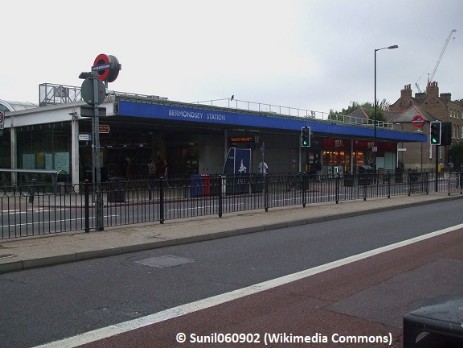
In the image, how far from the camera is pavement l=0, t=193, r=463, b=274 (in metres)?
8.56

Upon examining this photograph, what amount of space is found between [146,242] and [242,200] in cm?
623

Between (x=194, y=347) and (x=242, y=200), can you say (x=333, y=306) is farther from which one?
(x=242, y=200)

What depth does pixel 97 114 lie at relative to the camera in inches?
453

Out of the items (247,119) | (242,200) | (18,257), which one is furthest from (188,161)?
(18,257)

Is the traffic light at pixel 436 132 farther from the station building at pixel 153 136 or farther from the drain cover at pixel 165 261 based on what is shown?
the drain cover at pixel 165 261

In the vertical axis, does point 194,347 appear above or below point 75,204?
below

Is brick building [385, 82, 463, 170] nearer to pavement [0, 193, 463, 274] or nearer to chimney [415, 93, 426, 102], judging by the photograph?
chimney [415, 93, 426, 102]

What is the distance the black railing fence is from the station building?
8.88 m

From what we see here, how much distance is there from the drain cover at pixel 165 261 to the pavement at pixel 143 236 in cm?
88

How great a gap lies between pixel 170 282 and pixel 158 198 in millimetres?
5873

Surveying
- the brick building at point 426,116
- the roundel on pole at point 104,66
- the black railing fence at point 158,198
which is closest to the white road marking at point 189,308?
the black railing fence at point 158,198

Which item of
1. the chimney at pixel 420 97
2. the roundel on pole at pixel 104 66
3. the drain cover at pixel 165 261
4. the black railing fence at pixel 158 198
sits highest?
the chimney at pixel 420 97

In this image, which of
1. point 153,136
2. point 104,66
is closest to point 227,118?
point 153,136

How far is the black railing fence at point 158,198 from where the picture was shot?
10.7 m
